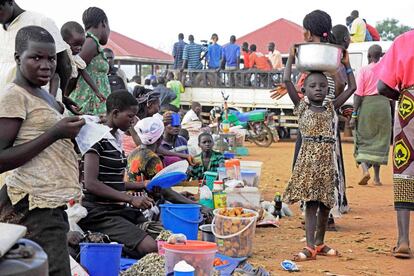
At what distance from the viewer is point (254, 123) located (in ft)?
57.6

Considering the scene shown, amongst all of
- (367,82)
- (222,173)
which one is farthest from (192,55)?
(222,173)

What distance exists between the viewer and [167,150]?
25.0ft

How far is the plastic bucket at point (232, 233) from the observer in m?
5.31

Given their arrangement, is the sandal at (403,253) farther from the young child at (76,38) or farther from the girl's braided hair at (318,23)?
the young child at (76,38)

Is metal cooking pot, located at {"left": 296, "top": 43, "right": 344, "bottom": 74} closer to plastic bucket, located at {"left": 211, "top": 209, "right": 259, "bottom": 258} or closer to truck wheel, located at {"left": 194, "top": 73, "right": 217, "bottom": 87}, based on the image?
plastic bucket, located at {"left": 211, "top": 209, "right": 259, "bottom": 258}

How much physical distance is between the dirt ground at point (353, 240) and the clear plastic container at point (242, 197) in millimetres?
345

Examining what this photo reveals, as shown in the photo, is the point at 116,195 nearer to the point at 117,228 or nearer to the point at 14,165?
the point at 117,228

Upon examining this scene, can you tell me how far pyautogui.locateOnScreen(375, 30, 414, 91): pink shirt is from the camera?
5418 mm

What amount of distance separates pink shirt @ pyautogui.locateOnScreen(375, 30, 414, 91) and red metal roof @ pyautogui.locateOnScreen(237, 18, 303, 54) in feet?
74.7

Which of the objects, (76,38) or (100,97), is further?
(100,97)

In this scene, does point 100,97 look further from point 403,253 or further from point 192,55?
point 192,55

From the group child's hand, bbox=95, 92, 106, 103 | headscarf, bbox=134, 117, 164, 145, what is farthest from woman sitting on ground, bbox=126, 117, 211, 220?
child's hand, bbox=95, 92, 106, 103

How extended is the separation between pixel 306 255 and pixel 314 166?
0.71 meters

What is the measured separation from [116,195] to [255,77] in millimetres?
14900
